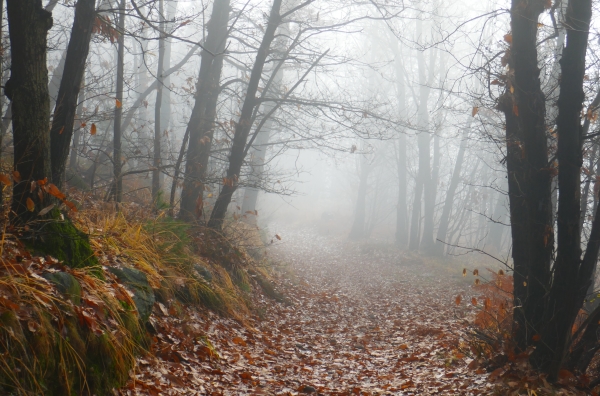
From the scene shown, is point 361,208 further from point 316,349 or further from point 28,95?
point 28,95

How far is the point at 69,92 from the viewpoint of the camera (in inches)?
215

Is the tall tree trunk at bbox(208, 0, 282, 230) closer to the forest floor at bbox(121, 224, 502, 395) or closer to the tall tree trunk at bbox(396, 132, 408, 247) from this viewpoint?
the forest floor at bbox(121, 224, 502, 395)

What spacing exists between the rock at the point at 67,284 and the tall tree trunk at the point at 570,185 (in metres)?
4.37

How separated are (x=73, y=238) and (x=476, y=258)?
20.1 metres

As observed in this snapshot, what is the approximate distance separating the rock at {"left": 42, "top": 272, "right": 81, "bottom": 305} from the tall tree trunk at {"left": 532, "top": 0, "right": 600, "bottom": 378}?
14.3ft

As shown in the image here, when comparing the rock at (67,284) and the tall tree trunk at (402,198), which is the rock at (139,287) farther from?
the tall tree trunk at (402,198)

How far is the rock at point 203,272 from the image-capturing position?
7.51 metres

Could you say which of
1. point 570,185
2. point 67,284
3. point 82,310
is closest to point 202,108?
point 67,284

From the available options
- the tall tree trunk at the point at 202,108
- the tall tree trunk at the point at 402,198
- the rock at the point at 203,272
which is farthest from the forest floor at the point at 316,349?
the tall tree trunk at the point at 402,198

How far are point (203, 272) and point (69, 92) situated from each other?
3.30 m

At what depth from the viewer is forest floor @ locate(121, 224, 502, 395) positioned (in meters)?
5.06

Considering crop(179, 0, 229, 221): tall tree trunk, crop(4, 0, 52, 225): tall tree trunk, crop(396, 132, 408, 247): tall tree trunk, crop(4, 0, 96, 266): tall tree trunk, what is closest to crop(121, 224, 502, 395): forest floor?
crop(4, 0, 96, 266): tall tree trunk

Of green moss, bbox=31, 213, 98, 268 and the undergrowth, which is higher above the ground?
green moss, bbox=31, 213, 98, 268

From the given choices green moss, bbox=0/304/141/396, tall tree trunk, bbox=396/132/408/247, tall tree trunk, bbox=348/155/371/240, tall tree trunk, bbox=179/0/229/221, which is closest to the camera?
green moss, bbox=0/304/141/396
